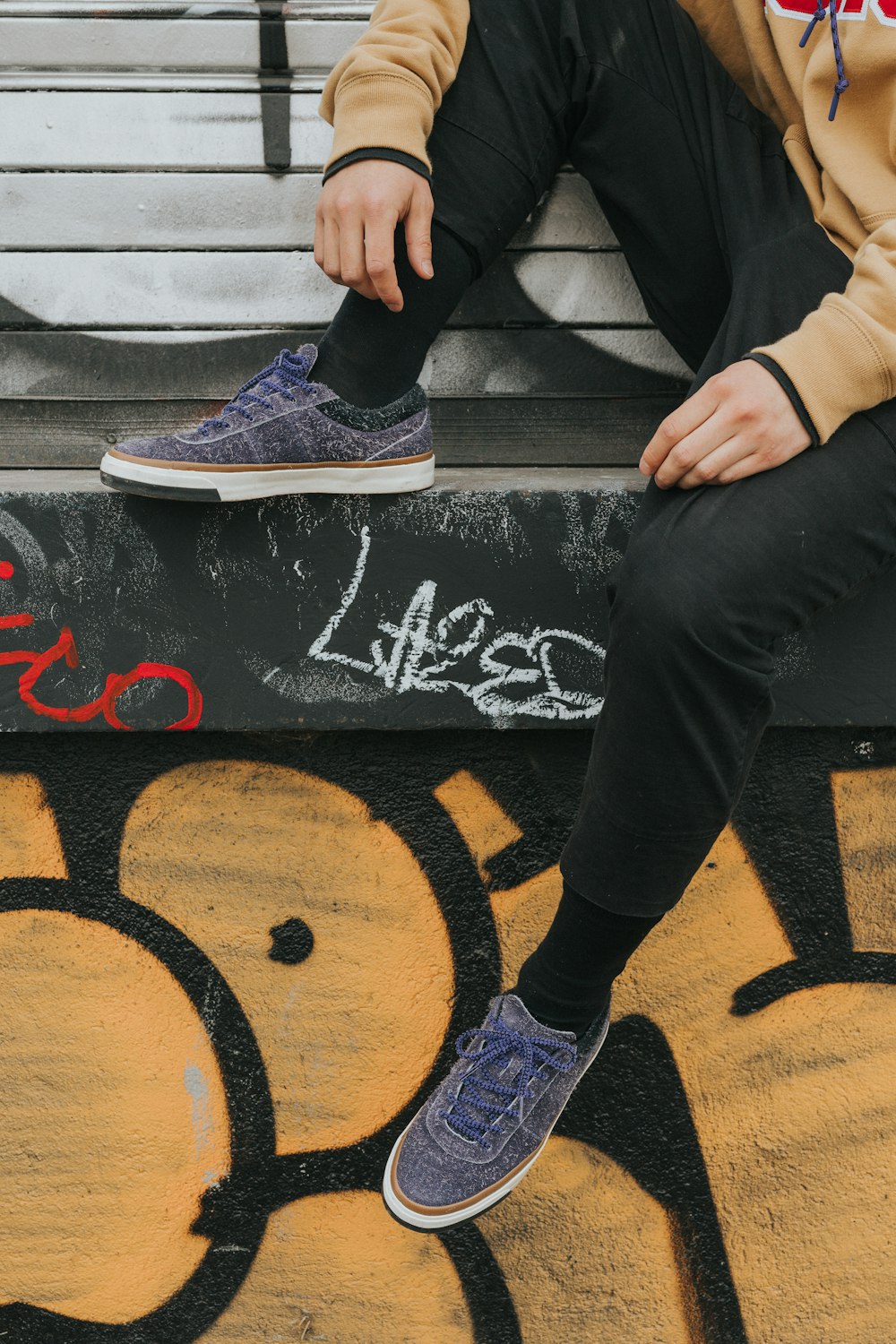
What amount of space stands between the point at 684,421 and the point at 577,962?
690 millimetres

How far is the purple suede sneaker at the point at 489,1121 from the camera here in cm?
137

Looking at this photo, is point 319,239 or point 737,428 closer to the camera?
point 737,428

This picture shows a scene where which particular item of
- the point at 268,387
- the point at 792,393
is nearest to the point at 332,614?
the point at 268,387

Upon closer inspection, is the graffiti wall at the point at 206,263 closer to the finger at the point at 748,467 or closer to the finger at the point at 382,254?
the finger at the point at 382,254

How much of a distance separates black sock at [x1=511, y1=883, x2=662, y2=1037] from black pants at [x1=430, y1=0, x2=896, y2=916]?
5 cm

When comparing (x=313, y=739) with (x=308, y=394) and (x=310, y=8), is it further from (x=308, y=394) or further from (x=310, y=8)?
(x=310, y=8)

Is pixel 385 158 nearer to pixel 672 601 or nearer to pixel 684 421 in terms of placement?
pixel 684 421

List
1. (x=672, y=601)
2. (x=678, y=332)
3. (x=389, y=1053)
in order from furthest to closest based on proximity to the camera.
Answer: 1. (x=389, y=1053)
2. (x=678, y=332)
3. (x=672, y=601)

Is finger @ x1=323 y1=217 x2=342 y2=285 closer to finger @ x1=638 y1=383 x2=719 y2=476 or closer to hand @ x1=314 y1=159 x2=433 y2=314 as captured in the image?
hand @ x1=314 y1=159 x2=433 y2=314

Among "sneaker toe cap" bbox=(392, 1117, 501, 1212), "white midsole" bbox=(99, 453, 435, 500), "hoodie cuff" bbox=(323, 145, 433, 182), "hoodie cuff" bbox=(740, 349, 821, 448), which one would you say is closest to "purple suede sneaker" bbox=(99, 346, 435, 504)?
"white midsole" bbox=(99, 453, 435, 500)

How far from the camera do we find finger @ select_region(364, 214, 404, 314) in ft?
4.30

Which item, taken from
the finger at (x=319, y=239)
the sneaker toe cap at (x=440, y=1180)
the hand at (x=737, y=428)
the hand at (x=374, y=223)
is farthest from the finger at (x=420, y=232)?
the sneaker toe cap at (x=440, y=1180)

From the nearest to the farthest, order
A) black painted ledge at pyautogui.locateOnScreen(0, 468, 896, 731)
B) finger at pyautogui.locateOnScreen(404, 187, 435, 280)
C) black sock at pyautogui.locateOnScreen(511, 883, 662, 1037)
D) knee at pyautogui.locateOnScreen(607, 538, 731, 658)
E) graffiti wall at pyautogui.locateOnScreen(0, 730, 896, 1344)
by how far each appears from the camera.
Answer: knee at pyautogui.locateOnScreen(607, 538, 731, 658)
black sock at pyautogui.locateOnScreen(511, 883, 662, 1037)
finger at pyautogui.locateOnScreen(404, 187, 435, 280)
black painted ledge at pyautogui.locateOnScreen(0, 468, 896, 731)
graffiti wall at pyautogui.locateOnScreen(0, 730, 896, 1344)

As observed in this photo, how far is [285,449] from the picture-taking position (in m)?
1.43
